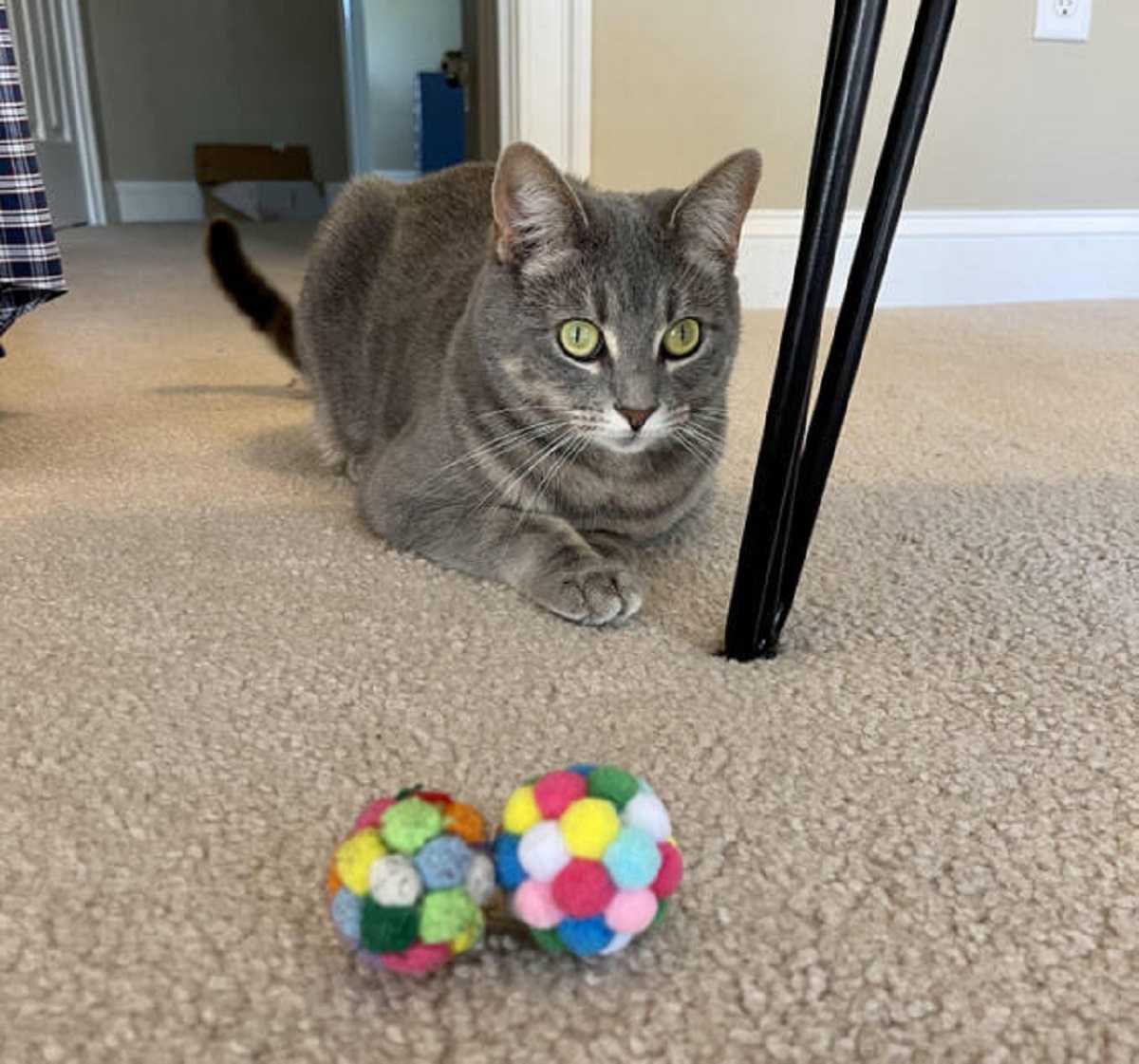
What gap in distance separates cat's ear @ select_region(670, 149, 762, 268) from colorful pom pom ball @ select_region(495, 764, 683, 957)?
21.8 inches

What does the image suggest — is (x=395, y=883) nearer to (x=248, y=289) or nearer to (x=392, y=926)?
(x=392, y=926)

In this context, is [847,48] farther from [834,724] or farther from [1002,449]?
[1002,449]

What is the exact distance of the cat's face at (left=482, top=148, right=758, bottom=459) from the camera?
82cm

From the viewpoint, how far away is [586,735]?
644 mm

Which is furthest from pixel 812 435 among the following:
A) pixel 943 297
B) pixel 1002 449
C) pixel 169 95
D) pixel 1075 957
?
pixel 169 95

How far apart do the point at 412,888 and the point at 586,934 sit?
0.26 feet

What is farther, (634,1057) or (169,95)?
(169,95)

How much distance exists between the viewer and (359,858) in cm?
43

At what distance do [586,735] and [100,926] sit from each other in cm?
29

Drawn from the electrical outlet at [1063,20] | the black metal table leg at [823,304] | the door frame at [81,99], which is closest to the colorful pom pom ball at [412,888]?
the black metal table leg at [823,304]

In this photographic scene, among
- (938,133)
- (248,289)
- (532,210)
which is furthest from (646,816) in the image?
(938,133)

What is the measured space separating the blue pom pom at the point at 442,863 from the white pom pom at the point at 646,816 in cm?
7

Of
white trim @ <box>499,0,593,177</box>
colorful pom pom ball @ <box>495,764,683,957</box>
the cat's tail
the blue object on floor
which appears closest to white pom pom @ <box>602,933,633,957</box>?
colorful pom pom ball @ <box>495,764,683,957</box>

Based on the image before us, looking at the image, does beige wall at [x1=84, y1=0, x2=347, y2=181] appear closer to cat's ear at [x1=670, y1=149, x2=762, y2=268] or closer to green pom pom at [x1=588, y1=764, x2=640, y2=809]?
cat's ear at [x1=670, y1=149, x2=762, y2=268]
